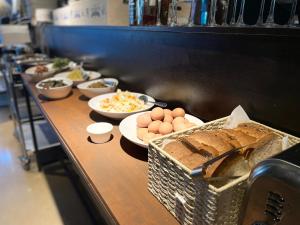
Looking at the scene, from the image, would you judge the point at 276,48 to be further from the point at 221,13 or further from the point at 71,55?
the point at 71,55

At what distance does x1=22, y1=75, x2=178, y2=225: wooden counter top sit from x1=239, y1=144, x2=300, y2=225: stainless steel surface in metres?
0.19

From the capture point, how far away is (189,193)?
0.46 metres

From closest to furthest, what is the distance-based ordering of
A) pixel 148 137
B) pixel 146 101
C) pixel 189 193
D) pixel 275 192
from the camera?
pixel 275 192
pixel 189 193
pixel 148 137
pixel 146 101

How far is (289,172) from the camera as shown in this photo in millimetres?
321

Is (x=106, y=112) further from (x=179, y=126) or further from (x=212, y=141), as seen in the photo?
(x=212, y=141)

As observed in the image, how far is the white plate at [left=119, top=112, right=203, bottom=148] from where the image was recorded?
2.47 feet

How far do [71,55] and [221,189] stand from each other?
2.13 meters

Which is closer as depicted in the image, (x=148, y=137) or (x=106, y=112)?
(x=148, y=137)

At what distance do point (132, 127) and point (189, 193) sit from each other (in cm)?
44

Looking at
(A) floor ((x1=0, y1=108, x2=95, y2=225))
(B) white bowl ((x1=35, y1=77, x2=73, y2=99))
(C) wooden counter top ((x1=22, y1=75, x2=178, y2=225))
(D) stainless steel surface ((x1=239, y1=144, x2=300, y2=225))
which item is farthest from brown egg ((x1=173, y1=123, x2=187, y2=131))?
(A) floor ((x1=0, y1=108, x2=95, y2=225))

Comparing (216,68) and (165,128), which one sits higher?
(216,68)

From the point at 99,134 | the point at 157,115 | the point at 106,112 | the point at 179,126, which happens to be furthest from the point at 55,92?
the point at 179,126

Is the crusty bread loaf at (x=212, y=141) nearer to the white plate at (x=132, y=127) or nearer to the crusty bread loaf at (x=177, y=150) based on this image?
the crusty bread loaf at (x=177, y=150)

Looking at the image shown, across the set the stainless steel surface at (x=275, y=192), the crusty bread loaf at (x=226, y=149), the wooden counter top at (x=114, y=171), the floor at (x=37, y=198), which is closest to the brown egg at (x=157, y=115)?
the wooden counter top at (x=114, y=171)
